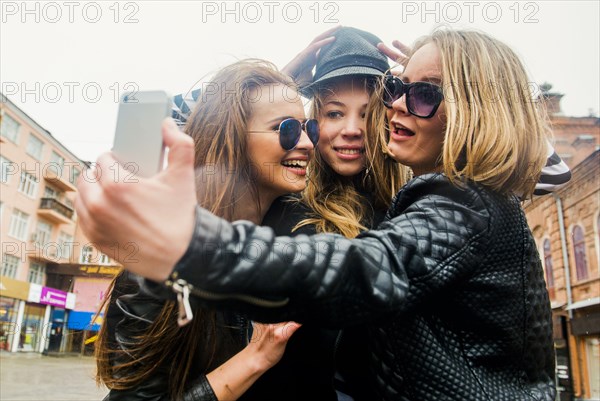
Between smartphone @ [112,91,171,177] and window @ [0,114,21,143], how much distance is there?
25561 mm

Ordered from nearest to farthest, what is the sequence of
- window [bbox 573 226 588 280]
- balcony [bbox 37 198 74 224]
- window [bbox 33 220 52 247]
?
window [bbox 573 226 588 280], balcony [bbox 37 198 74 224], window [bbox 33 220 52 247]

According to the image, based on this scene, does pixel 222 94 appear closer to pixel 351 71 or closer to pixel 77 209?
pixel 351 71

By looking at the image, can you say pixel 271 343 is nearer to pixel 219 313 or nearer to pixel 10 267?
pixel 219 313

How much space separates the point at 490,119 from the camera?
1.20 meters

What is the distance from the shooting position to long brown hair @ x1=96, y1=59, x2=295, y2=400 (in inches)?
61.5

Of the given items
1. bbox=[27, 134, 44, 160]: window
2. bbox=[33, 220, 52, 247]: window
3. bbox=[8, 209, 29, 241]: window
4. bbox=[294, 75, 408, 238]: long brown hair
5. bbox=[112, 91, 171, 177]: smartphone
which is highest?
bbox=[112, 91, 171, 177]: smartphone

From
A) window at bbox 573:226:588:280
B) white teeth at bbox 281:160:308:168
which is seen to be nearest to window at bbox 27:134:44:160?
window at bbox 573:226:588:280

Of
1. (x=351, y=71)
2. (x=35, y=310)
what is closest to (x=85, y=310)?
(x=35, y=310)

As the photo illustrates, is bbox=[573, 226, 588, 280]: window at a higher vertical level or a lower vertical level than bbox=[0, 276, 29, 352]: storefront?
higher

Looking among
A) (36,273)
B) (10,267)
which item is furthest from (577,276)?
(36,273)

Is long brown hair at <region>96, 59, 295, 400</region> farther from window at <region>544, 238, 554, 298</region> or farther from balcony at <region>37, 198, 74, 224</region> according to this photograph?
balcony at <region>37, 198, 74, 224</region>

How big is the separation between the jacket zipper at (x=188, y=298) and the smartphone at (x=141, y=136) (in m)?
0.17

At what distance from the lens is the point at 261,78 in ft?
6.35

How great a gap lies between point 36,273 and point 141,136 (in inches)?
1201
